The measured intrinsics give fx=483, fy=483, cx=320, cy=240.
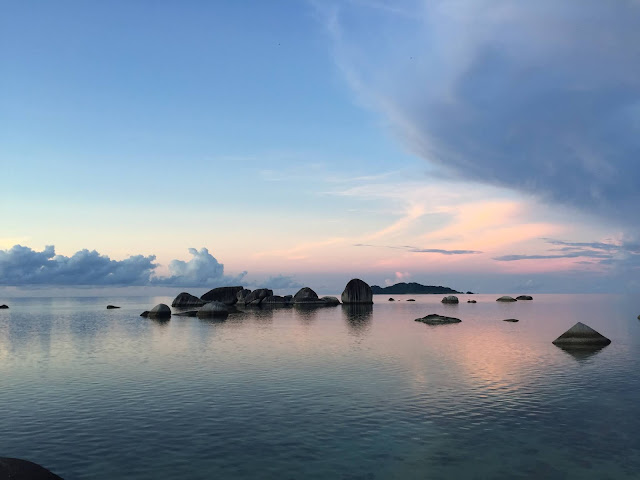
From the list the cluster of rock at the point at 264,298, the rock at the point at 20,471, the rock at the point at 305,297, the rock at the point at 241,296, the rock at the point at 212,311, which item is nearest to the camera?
the rock at the point at 20,471

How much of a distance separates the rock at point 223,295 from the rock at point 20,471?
130833 mm

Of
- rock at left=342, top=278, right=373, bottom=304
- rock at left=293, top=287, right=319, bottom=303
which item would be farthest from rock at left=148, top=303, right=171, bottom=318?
rock at left=342, top=278, right=373, bottom=304

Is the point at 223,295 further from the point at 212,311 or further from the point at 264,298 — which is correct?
the point at 212,311

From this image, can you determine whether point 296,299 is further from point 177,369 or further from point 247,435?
point 247,435

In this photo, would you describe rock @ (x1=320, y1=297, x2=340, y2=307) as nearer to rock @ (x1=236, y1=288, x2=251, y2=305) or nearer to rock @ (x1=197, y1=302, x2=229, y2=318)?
rock @ (x1=236, y1=288, x2=251, y2=305)

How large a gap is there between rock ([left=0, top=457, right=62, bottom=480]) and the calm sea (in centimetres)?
266

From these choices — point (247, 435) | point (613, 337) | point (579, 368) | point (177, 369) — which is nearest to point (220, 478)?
point (247, 435)

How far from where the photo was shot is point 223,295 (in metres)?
143

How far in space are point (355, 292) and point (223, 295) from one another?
39481 millimetres

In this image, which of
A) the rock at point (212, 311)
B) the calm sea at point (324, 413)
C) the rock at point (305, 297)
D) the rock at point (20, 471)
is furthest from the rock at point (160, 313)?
the rock at point (20, 471)

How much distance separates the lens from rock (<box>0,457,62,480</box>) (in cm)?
1178

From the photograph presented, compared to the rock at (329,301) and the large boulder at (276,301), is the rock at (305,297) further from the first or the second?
the rock at (329,301)

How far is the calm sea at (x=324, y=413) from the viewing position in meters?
15.6

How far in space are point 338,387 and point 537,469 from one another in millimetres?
13784
